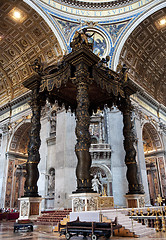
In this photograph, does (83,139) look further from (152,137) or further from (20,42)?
(152,137)

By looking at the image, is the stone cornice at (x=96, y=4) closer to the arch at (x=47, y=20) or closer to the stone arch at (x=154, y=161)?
the arch at (x=47, y=20)

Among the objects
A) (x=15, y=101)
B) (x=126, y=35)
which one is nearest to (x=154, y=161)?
(x=126, y=35)

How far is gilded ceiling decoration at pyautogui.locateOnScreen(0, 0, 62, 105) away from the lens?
14148 mm

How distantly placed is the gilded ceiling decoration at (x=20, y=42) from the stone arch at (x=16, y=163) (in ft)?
9.74

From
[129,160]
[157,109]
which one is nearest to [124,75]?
[129,160]

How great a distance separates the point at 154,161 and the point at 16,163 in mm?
11259

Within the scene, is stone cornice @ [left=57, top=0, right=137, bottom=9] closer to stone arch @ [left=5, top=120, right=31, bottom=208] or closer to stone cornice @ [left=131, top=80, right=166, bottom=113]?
stone cornice @ [left=131, top=80, right=166, bottom=113]

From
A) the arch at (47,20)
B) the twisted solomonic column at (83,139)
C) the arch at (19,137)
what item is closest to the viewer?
the twisted solomonic column at (83,139)

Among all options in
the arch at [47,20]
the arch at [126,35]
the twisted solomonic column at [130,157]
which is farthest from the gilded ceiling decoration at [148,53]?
the twisted solomonic column at [130,157]

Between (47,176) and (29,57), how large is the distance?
28.7 ft

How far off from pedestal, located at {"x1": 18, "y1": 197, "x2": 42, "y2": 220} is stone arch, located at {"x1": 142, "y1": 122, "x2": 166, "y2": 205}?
12.2m

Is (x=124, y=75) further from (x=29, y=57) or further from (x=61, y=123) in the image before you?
(x=29, y=57)

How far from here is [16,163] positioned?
17734 millimetres

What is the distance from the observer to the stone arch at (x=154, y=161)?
1748 centimetres
